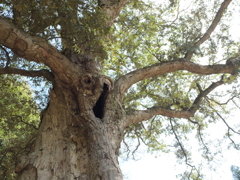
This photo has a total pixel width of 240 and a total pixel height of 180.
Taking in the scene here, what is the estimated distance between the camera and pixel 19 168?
8.96 feet

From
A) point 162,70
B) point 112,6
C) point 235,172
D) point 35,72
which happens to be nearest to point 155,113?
point 162,70

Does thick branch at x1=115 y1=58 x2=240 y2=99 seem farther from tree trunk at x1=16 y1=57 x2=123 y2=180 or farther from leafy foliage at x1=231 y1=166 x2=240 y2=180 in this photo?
leafy foliage at x1=231 y1=166 x2=240 y2=180

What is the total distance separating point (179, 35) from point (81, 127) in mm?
3437

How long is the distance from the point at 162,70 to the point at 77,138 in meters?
2.26

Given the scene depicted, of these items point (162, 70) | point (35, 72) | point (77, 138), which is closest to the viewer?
point (77, 138)

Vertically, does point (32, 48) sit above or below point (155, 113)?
above

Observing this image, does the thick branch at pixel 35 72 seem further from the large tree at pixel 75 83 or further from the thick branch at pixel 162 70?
the thick branch at pixel 162 70

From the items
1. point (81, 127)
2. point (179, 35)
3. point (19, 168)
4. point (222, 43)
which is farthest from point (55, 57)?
point (222, 43)

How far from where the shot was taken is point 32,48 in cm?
284

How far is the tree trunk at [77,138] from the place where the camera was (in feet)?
8.54

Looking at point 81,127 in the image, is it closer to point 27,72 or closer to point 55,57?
point 55,57

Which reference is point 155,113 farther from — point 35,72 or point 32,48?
point 32,48

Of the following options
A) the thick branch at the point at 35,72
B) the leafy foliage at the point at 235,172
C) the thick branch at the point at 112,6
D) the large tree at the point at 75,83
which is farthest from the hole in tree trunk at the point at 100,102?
the leafy foliage at the point at 235,172

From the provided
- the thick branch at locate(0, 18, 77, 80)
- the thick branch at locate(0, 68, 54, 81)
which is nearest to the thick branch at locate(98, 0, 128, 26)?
the thick branch at locate(0, 68, 54, 81)
